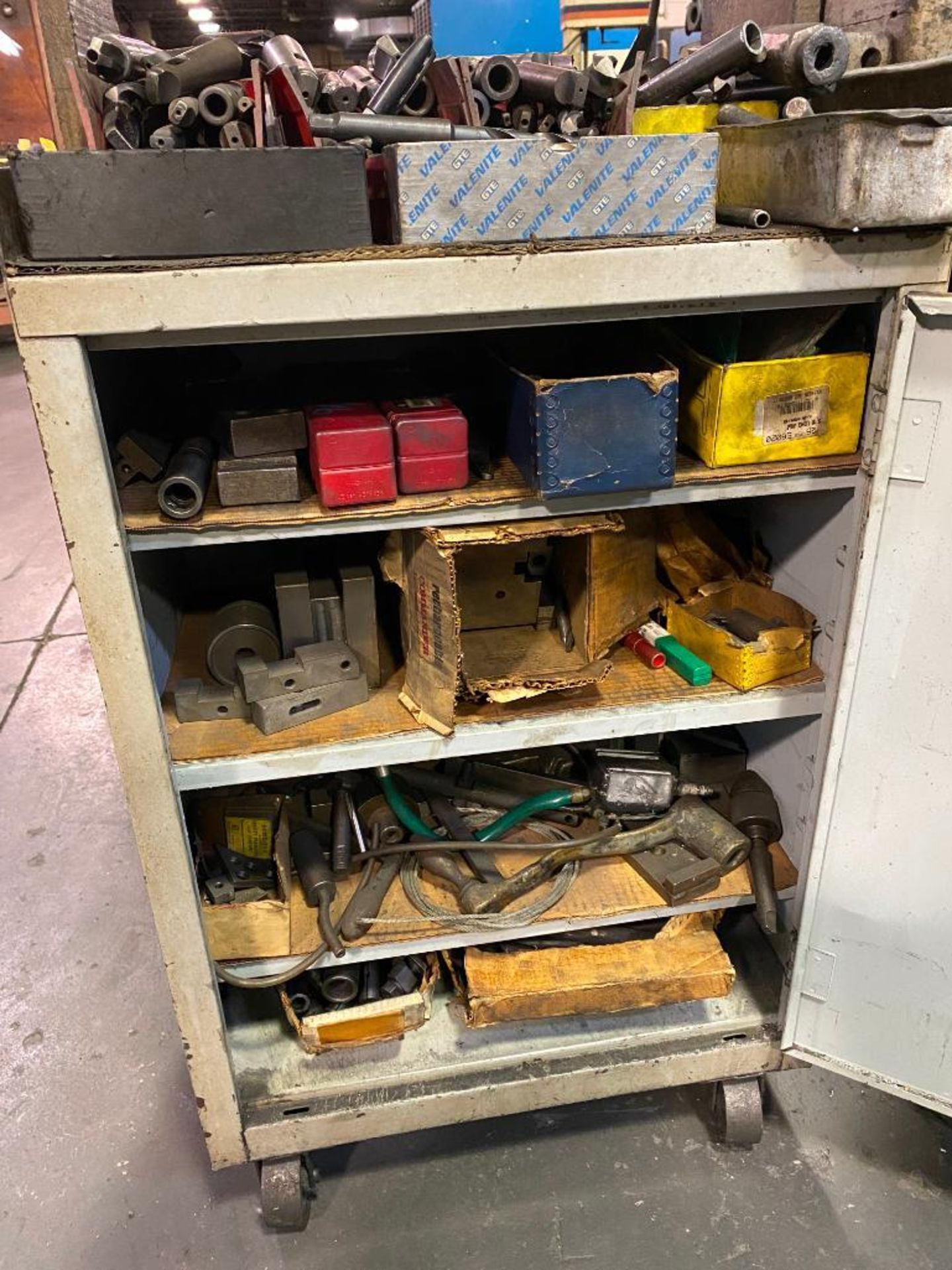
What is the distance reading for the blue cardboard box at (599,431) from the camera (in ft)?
2.91

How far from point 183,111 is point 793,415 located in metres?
0.68

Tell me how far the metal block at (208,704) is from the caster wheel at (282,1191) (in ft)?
2.08

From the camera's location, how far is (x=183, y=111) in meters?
0.85

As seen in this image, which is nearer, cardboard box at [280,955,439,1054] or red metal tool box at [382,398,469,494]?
red metal tool box at [382,398,469,494]

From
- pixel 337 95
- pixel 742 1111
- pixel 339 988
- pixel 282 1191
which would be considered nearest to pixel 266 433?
pixel 337 95

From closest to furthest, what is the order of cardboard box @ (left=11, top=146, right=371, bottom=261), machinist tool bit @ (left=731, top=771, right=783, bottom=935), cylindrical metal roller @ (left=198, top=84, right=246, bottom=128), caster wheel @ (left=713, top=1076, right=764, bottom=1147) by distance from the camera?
1. cardboard box @ (left=11, top=146, right=371, bottom=261)
2. cylindrical metal roller @ (left=198, top=84, right=246, bottom=128)
3. machinist tool bit @ (left=731, top=771, right=783, bottom=935)
4. caster wheel @ (left=713, top=1076, right=764, bottom=1147)

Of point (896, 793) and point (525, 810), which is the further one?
point (525, 810)

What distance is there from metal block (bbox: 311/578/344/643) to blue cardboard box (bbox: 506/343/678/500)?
332 mm

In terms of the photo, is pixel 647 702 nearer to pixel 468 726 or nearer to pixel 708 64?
pixel 468 726

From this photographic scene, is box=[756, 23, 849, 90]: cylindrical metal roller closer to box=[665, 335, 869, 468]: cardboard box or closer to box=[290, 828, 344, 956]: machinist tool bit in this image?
box=[665, 335, 869, 468]: cardboard box

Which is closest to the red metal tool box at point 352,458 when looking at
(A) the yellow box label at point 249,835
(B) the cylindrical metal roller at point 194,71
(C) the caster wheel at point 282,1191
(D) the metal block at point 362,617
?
(D) the metal block at point 362,617

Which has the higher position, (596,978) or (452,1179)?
(596,978)

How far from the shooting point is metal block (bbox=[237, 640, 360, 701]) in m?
1.07

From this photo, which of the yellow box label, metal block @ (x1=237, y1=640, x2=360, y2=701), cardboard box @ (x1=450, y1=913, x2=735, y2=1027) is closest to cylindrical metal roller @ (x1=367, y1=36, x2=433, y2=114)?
metal block @ (x1=237, y1=640, x2=360, y2=701)
